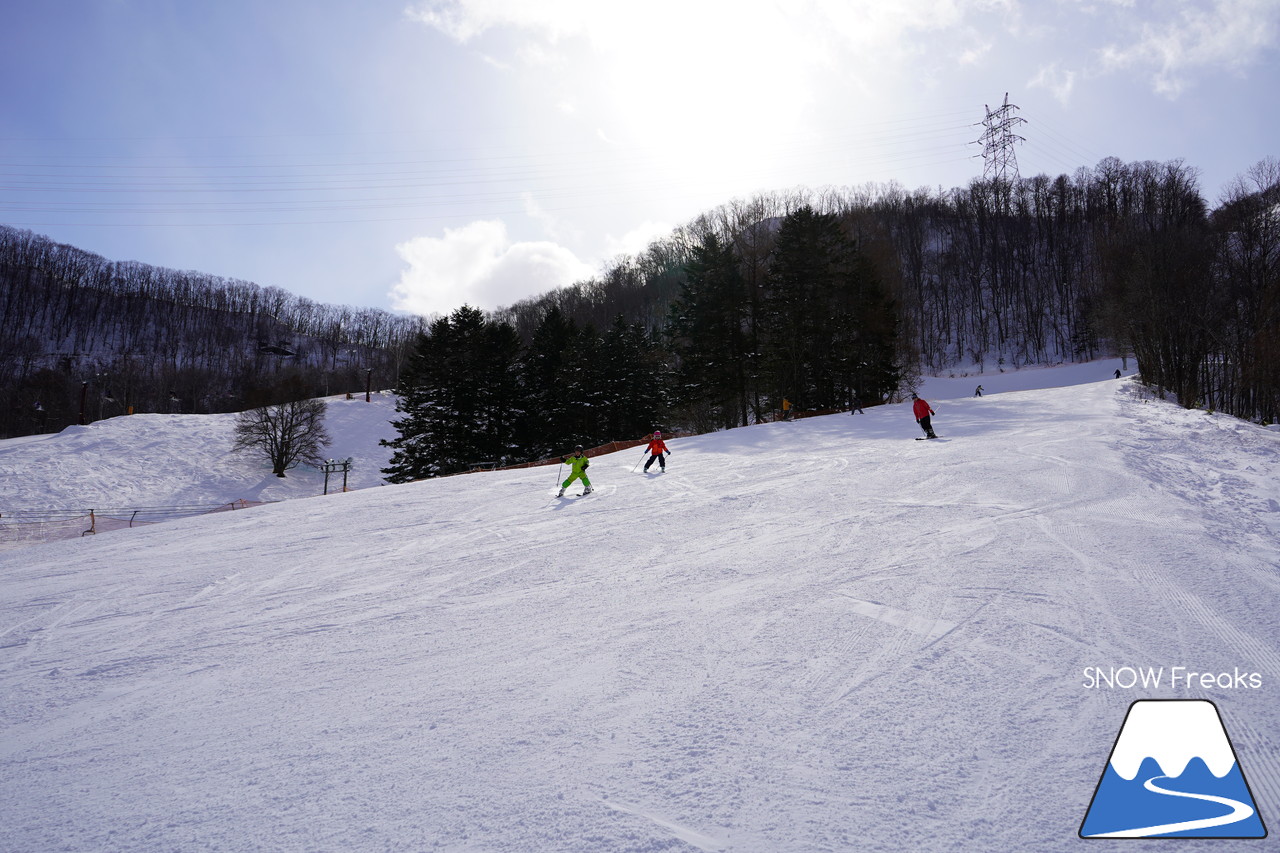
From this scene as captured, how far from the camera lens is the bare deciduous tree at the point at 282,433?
157ft

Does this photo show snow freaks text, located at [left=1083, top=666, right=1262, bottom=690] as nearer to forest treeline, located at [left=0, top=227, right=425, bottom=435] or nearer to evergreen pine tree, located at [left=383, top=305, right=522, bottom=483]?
evergreen pine tree, located at [left=383, top=305, right=522, bottom=483]

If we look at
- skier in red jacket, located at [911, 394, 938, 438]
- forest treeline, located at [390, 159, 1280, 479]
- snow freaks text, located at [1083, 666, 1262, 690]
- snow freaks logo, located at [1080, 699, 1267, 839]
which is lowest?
snow freaks logo, located at [1080, 699, 1267, 839]

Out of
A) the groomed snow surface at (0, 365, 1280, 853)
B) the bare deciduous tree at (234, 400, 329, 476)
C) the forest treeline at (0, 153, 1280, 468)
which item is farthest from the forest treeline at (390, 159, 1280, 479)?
the groomed snow surface at (0, 365, 1280, 853)

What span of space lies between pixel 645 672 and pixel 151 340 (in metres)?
156

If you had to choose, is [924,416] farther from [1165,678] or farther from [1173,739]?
[1173,739]

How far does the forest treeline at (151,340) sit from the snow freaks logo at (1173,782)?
284 feet

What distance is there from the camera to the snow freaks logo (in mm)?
2895

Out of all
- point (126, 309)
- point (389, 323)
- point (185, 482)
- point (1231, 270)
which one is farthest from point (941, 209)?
→ point (126, 309)

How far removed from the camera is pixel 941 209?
3583 inches

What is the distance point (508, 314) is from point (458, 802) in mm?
110926

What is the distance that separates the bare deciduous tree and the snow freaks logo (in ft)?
182

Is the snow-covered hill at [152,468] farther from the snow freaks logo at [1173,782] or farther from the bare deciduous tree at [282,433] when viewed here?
the snow freaks logo at [1173,782]

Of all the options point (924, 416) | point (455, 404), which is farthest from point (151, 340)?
point (924, 416)

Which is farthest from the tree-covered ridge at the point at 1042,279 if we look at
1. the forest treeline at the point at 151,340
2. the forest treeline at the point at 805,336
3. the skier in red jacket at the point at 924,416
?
the forest treeline at the point at 151,340
